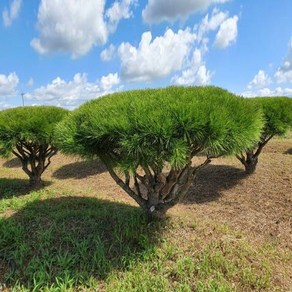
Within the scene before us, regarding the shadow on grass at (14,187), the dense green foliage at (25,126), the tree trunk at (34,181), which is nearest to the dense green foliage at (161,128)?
the dense green foliage at (25,126)

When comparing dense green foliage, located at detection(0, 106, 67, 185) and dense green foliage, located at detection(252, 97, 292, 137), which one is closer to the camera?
dense green foliage, located at detection(0, 106, 67, 185)

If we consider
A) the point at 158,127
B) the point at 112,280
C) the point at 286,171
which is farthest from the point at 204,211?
the point at 158,127

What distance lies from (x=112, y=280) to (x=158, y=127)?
87.1 inches

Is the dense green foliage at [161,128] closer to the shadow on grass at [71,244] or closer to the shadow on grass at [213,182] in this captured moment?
the shadow on grass at [71,244]

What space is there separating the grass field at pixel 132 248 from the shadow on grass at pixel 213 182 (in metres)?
1.04

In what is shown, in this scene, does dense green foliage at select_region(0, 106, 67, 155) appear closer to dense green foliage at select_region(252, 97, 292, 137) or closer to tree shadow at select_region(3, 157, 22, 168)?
dense green foliage at select_region(252, 97, 292, 137)

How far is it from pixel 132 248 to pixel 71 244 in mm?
957

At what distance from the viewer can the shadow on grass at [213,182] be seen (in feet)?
29.5

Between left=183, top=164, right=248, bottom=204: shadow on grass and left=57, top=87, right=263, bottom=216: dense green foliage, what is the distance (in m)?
4.12

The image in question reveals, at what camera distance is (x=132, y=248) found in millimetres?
5168

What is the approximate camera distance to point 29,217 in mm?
6051

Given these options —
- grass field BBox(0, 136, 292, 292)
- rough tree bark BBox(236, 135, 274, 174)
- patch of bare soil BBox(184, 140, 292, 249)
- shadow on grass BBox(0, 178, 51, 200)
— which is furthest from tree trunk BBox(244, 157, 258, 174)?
shadow on grass BBox(0, 178, 51, 200)

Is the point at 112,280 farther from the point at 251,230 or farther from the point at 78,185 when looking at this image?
the point at 78,185

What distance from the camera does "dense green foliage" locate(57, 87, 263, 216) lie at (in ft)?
13.6
